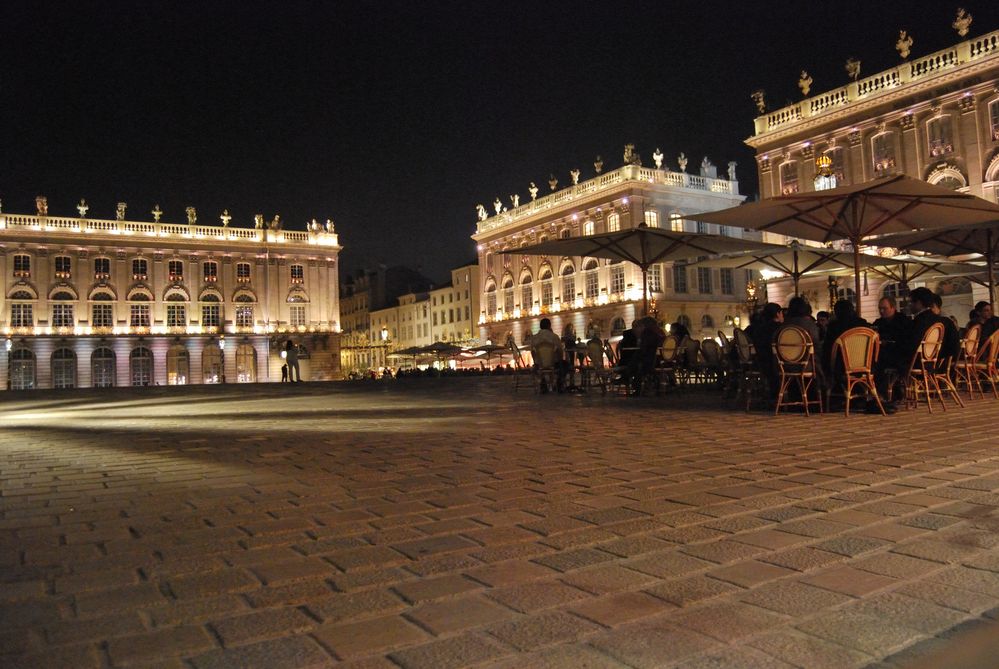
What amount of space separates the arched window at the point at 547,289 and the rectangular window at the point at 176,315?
90.3 ft

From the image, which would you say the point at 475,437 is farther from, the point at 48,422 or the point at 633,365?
the point at 48,422

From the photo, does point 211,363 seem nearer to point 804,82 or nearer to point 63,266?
point 63,266

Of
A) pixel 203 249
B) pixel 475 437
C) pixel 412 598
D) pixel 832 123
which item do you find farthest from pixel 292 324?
pixel 412 598

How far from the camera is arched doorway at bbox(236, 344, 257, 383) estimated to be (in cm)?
5791

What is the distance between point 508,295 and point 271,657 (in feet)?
203

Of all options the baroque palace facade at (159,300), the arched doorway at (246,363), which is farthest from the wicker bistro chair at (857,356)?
the arched doorway at (246,363)

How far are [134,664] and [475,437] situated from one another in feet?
15.8

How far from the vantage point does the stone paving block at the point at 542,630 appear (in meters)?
1.83

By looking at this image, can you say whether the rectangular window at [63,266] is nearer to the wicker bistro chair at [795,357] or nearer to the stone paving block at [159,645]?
the wicker bistro chair at [795,357]

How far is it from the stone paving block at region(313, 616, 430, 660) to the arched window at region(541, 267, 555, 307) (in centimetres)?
5609

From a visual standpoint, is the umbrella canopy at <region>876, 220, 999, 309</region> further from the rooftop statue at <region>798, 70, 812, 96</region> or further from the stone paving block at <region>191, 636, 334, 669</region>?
the rooftop statue at <region>798, 70, 812, 96</region>

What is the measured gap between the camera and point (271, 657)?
5.77ft

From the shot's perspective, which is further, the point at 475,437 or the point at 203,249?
the point at 203,249

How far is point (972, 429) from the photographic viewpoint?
20.0 feet
